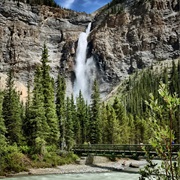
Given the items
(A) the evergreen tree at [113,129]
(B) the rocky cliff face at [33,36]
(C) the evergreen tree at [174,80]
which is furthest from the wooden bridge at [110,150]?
(B) the rocky cliff face at [33,36]

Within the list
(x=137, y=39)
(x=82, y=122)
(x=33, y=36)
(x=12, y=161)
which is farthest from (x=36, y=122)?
(x=33, y=36)

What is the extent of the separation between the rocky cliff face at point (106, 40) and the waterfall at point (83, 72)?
2.76 metres

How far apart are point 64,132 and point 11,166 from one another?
1889cm

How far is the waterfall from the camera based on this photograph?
5138 inches

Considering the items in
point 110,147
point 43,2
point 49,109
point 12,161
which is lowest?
point 12,161

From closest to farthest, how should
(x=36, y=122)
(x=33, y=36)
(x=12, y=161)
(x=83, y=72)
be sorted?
(x=12, y=161)
(x=36, y=122)
(x=83, y=72)
(x=33, y=36)

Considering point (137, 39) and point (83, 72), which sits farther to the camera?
point (137, 39)

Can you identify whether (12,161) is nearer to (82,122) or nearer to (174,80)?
(82,122)

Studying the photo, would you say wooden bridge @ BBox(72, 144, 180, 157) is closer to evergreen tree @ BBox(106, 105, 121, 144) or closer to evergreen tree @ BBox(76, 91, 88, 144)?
evergreen tree @ BBox(106, 105, 121, 144)

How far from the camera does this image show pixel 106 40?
449ft

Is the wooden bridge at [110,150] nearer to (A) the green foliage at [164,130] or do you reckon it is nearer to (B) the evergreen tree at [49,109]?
(B) the evergreen tree at [49,109]

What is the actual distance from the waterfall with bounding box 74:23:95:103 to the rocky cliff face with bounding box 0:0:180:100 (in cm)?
276

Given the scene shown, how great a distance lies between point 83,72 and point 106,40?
19.4m

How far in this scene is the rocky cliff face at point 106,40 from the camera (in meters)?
131
